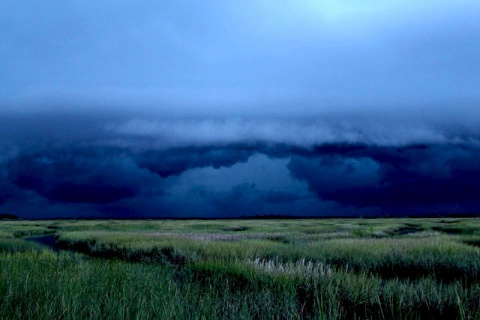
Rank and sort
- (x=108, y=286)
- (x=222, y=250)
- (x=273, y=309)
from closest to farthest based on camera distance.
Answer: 1. (x=273, y=309)
2. (x=108, y=286)
3. (x=222, y=250)

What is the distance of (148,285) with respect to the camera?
A: 6.16 meters

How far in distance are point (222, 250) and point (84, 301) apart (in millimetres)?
7973

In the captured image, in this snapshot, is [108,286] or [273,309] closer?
[273,309]

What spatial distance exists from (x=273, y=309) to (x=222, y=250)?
752 centimetres

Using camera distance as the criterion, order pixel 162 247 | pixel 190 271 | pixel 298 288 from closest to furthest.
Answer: pixel 298 288
pixel 190 271
pixel 162 247

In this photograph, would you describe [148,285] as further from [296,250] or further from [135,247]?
[135,247]

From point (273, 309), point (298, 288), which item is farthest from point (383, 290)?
point (273, 309)

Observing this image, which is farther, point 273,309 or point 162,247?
point 162,247

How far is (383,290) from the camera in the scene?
20.1 feet

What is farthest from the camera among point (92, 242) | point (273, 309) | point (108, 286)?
point (92, 242)

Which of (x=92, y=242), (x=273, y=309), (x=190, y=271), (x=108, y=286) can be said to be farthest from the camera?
(x=92, y=242)

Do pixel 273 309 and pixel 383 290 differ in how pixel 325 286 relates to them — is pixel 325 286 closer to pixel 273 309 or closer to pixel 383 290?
pixel 383 290

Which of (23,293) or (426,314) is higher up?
(23,293)

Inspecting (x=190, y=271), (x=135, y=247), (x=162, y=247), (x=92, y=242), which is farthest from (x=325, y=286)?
(x=92, y=242)
